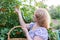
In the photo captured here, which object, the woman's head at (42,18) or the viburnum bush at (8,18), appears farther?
the viburnum bush at (8,18)

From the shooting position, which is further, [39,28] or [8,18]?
[8,18]

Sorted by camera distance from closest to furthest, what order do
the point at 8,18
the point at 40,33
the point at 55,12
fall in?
the point at 40,33 → the point at 8,18 → the point at 55,12

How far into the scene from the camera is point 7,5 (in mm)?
2811

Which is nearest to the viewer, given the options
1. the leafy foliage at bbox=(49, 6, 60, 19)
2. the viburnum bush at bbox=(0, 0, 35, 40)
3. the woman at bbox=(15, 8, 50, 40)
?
the woman at bbox=(15, 8, 50, 40)

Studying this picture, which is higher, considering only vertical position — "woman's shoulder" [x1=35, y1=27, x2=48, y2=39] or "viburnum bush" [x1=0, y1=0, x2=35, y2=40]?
"viburnum bush" [x1=0, y1=0, x2=35, y2=40]

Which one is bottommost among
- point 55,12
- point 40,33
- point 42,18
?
point 55,12

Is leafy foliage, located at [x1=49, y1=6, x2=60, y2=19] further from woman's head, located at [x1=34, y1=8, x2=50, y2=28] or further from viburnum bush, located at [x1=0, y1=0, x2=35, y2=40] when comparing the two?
woman's head, located at [x1=34, y1=8, x2=50, y2=28]

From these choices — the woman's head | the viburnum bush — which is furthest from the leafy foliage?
the woman's head

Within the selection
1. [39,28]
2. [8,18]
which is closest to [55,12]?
[8,18]

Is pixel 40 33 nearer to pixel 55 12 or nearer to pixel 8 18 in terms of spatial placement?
pixel 8 18

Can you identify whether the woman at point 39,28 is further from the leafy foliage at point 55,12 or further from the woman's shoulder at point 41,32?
the leafy foliage at point 55,12

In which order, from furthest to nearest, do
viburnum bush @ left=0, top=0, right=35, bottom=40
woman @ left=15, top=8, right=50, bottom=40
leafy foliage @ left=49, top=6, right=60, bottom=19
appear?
leafy foliage @ left=49, top=6, right=60, bottom=19 → viburnum bush @ left=0, top=0, right=35, bottom=40 → woman @ left=15, top=8, right=50, bottom=40

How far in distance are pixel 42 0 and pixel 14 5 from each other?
Result: 0.89 m

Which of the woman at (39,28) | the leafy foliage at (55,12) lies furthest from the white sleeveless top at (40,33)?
the leafy foliage at (55,12)
